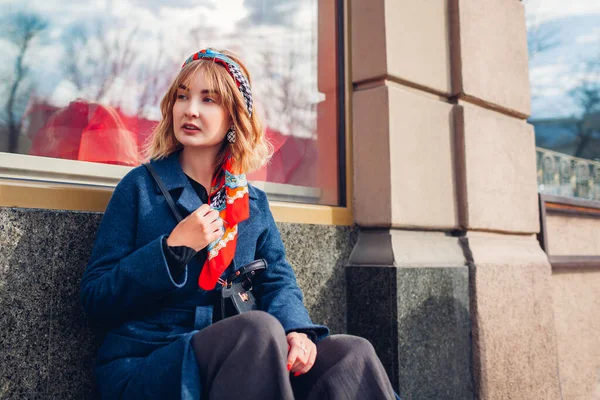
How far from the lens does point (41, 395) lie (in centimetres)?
195

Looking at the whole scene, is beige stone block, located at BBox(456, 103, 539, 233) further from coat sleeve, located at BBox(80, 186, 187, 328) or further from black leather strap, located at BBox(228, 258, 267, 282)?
coat sleeve, located at BBox(80, 186, 187, 328)

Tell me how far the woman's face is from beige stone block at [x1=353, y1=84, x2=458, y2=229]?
1240 mm

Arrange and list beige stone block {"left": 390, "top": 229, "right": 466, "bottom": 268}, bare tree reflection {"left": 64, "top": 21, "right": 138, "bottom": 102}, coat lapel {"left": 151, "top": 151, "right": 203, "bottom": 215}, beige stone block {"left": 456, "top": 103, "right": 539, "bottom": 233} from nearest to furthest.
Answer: coat lapel {"left": 151, "top": 151, "right": 203, "bottom": 215} → bare tree reflection {"left": 64, "top": 21, "right": 138, "bottom": 102} → beige stone block {"left": 390, "top": 229, "right": 466, "bottom": 268} → beige stone block {"left": 456, "top": 103, "right": 539, "bottom": 233}

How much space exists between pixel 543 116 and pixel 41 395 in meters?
12.2

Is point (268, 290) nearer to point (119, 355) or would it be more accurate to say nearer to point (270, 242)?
point (270, 242)

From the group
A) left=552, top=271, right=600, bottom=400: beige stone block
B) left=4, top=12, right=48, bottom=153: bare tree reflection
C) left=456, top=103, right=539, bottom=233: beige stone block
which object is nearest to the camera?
left=4, top=12, right=48, bottom=153: bare tree reflection

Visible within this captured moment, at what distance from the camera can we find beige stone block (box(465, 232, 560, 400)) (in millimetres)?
3332

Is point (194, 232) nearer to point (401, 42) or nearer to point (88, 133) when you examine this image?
point (88, 133)

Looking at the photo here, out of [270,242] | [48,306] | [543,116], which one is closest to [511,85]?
[270,242]

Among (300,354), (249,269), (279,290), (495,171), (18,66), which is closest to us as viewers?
(300,354)

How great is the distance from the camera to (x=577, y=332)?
15.0 ft

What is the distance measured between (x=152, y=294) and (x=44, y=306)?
1.63 ft

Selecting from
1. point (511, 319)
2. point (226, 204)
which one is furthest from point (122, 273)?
point (511, 319)

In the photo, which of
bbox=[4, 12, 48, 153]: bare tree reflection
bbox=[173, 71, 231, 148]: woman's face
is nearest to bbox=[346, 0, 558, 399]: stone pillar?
bbox=[173, 71, 231, 148]: woman's face
